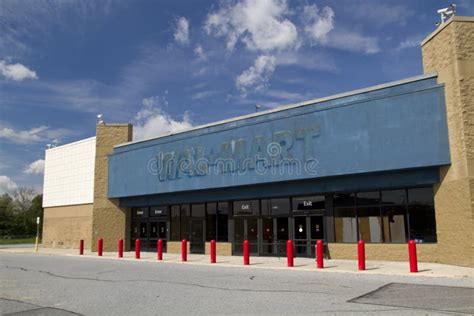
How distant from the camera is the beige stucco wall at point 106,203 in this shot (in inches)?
1205

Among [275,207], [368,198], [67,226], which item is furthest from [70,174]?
[368,198]

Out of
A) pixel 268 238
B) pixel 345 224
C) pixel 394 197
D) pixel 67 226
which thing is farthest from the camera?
pixel 67 226

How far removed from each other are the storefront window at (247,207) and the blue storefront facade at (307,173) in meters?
0.05

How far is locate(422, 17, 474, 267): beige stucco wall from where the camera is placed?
1655cm

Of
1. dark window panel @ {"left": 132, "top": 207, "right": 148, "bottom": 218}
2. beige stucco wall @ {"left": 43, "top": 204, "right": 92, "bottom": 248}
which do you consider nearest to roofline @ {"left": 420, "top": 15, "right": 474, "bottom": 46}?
dark window panel @ {"left": 132, "top": 207, "right": 148, "bottom": 218}

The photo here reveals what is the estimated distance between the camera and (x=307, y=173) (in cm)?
2111

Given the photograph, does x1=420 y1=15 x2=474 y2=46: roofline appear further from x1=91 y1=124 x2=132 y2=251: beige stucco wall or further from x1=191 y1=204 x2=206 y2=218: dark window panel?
x1=91 y1=124 x2=132 y2=251: beige stucco wall

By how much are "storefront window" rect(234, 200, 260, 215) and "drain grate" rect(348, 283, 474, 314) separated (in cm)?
1274

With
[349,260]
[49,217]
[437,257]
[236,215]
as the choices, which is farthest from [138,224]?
[437,257]

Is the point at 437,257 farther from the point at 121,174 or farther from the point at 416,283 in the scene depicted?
the point at 121,174

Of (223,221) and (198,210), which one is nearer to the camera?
(223,221)

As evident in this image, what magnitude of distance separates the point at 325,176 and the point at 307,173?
0.88 metres

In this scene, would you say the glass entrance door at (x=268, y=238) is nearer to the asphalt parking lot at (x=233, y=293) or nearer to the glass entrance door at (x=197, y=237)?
the glass entrance door at (x=197, y=237)

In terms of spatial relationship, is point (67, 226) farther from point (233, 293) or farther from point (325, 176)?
point (233, 293)
